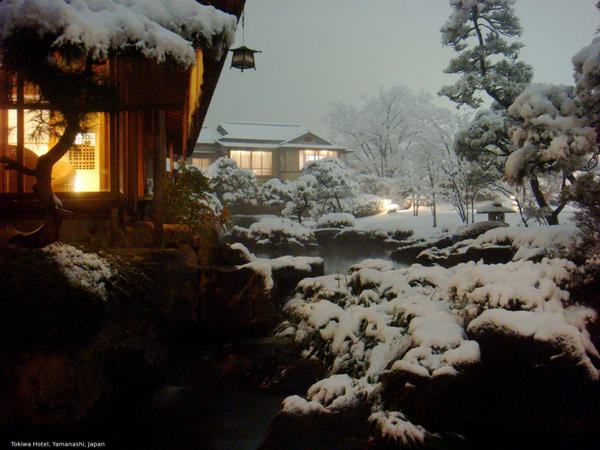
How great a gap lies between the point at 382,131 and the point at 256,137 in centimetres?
1013

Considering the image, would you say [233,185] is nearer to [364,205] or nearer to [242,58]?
[364,205]

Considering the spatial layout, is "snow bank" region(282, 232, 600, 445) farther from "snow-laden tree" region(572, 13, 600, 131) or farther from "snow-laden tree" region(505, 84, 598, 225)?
"snow-laden tree" region(572, 13, 600, 131)

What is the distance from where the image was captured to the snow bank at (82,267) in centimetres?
534

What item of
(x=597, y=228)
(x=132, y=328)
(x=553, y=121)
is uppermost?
(x=553, y=121)

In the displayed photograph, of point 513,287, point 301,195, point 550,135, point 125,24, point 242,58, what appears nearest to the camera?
point 125,24

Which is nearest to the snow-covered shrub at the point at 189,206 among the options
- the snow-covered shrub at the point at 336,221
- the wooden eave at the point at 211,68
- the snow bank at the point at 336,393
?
the wooden eave at the point at 211,68

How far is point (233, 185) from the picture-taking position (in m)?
30.2

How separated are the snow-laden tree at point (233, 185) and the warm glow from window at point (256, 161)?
9.71 metres

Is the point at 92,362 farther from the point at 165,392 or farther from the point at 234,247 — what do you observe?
the point at 234,247

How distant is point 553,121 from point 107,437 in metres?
9.23

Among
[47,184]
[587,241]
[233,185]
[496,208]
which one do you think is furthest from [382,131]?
[47,184]

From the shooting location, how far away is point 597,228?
24.5 ft

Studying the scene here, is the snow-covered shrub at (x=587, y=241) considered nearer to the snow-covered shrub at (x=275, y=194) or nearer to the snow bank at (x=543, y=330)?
the snow bank at (x=543, y=330)

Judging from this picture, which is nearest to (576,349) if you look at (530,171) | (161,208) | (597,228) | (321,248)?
(597,228)
